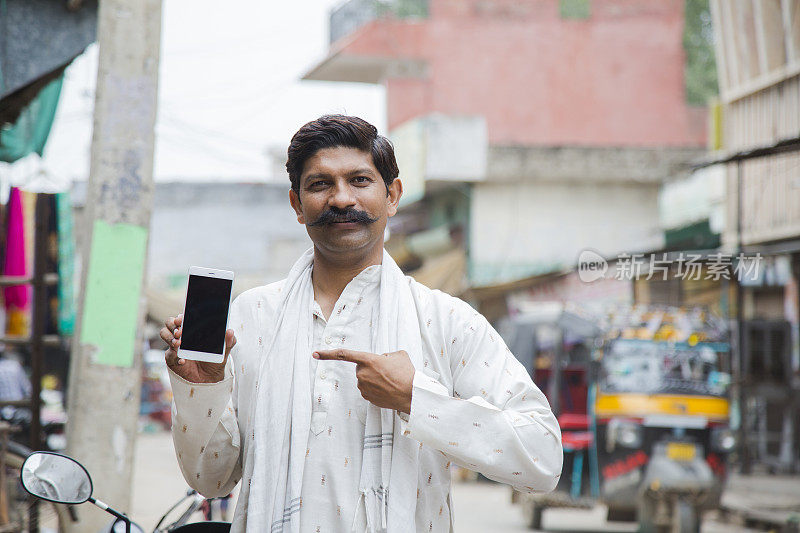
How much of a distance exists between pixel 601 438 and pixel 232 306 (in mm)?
8188

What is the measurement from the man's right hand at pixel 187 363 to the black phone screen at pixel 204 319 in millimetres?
26

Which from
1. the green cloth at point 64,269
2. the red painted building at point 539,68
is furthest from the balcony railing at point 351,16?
the green cloth at point 64,269

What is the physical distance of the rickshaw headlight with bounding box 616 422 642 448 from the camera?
9.95 metres

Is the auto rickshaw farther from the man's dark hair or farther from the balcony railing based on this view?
the balcony railing

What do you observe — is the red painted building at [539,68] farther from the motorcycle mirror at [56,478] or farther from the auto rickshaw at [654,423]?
the motorcycle mirror at [56,478]

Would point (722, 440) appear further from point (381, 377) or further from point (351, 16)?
point (351, 16)

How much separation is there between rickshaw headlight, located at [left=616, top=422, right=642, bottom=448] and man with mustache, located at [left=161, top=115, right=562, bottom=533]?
7.77 m

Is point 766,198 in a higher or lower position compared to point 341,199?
higher

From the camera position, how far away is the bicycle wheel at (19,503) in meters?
6.07

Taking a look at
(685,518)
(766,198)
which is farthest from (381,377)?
(766,198)

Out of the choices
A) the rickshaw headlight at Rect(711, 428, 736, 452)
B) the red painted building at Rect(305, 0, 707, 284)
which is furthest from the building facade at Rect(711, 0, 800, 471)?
the red painted building at Rect(305, 0, 707, 284)

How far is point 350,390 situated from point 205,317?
40cm

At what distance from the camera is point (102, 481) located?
445 cm

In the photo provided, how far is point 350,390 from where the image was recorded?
246 centimetres
